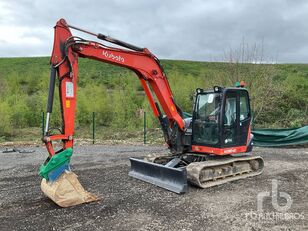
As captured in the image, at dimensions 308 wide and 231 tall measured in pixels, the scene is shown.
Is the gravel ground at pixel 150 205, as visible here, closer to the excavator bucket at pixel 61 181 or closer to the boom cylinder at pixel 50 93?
the excavator bucket at pixel 61 181

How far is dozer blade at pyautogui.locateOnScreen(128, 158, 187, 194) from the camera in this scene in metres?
6.85

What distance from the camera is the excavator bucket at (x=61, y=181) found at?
5798 millimetres

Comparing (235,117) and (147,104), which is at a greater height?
(147,104)

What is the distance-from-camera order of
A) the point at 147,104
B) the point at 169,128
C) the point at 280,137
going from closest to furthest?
the point at 169,128, the point at 280,137, the point at 147,104

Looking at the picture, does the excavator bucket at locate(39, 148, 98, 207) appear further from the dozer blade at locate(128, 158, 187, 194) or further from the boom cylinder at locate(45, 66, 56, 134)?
the dozer blade at locate(128, 158, 187, 194)

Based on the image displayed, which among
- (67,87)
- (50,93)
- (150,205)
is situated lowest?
(150,205)

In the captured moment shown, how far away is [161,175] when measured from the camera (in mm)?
7426

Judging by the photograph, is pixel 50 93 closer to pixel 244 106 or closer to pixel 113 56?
pixel 113 56

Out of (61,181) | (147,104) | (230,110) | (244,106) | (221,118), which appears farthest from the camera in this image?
(147,104)

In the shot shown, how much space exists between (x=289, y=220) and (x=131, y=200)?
2.72m

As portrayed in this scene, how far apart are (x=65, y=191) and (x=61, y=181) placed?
0.67 feet

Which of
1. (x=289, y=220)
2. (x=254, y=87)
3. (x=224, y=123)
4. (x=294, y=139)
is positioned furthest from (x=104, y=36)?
(x=254, y=87)

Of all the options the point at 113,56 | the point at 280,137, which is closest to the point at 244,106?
the point at 113,56

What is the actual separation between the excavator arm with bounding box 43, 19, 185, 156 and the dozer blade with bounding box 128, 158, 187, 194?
0.92 m
